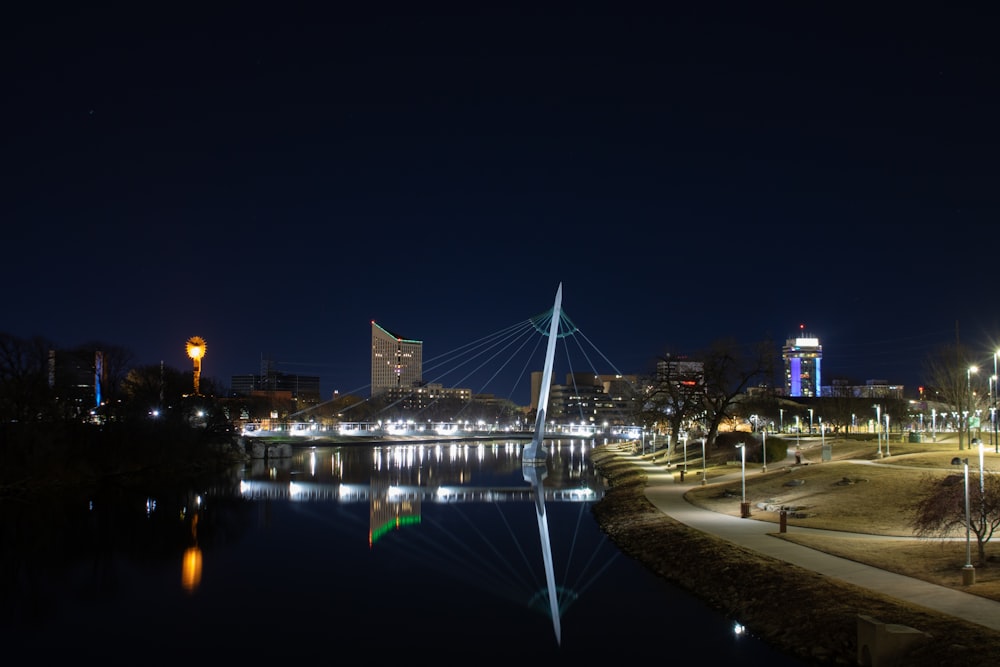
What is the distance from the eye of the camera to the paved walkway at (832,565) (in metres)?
16.4

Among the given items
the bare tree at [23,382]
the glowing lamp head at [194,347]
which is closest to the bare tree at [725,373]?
the bare tree at [23,382]

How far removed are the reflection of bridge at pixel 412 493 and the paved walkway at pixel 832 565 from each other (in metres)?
13.8

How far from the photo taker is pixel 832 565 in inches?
842

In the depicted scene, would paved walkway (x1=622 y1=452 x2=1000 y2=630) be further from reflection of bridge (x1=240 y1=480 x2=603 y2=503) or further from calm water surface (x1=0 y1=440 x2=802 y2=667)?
reflection of bridge (x1=240 y1=480 x2=603 y2=503)

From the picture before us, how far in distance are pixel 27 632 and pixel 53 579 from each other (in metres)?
6.99

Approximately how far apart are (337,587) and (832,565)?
A: 47.5 feet

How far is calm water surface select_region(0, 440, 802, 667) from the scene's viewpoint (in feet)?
63.7

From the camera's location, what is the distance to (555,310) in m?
67.0

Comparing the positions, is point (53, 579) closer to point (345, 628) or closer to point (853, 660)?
point (345, 628)

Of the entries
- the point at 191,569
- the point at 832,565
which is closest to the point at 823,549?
the point at 832,565

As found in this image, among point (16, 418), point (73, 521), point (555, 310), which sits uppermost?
point (555, 310)

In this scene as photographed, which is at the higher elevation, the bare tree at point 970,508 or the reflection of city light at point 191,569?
the bare tree at point 970,508

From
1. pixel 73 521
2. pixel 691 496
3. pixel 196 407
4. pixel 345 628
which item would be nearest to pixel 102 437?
pixel 196 407

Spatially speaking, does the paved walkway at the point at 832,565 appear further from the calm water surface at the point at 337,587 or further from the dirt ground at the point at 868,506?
the calm water surface at the point at 337,587
